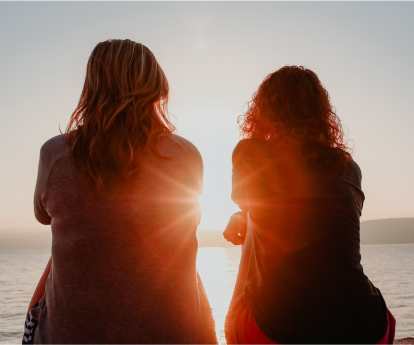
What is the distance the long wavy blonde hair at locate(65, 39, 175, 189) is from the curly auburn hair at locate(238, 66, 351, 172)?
0.72m

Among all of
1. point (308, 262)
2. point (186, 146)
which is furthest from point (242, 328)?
point (186, 146)

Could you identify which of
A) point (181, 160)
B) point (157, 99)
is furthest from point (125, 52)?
point (181, 160)

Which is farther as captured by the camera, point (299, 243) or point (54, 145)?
point (299, 243)

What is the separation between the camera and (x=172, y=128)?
191cm

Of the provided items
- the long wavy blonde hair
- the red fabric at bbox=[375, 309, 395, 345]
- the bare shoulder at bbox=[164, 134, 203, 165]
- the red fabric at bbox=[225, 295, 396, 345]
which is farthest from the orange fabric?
the long wavy blonde hair

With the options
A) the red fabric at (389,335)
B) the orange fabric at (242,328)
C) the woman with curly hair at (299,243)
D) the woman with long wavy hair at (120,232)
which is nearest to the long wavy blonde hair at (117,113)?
the woman with long wavy hair at (120,232)

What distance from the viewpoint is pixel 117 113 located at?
1.76 metres

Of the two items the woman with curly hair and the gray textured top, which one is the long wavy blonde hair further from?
the woman with curly hair

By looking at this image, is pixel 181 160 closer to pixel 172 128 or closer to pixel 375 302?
pixel 172 128

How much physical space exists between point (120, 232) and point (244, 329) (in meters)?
0.89

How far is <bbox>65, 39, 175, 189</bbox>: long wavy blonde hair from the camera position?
65.7 inches

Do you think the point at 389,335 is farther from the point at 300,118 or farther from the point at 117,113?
the point at 117,113

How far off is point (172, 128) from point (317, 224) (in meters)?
0.88

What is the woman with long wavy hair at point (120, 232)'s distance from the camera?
160cm
